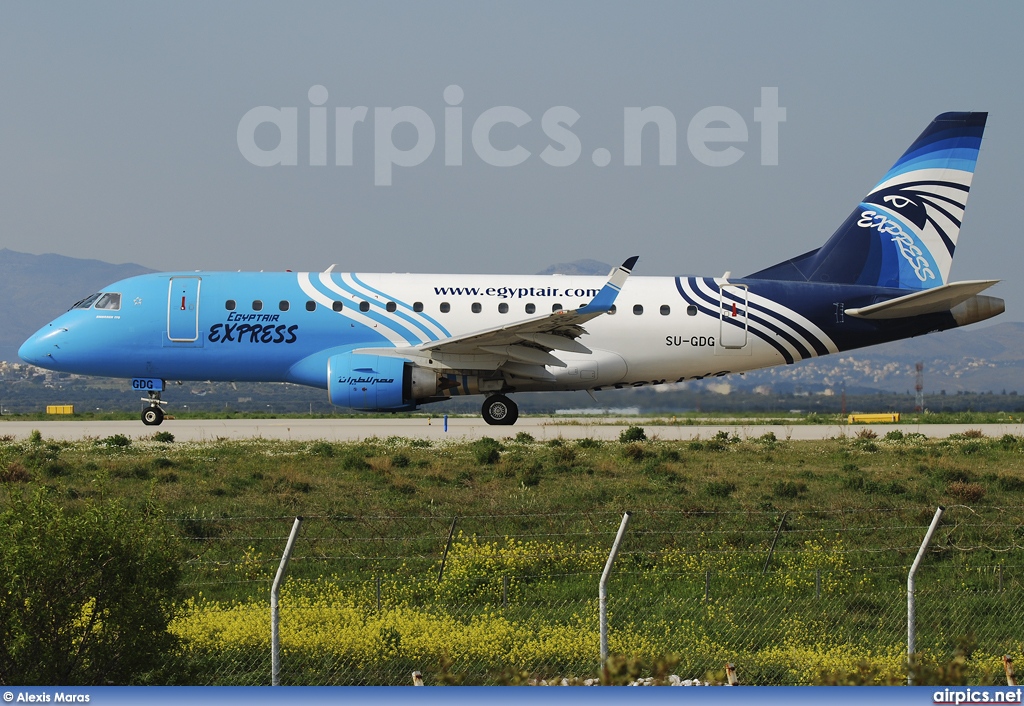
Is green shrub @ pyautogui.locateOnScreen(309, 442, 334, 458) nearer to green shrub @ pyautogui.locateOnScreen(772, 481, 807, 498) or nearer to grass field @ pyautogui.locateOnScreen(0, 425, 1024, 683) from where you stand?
grass field @ pyautogui.locateOnScreen(0, 425, 1024, 683)

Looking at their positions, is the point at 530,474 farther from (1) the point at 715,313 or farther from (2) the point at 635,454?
(1) the point at 715,313

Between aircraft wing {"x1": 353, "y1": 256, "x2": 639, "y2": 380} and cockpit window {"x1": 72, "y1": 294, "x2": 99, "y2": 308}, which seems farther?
cockpit window {"x1": 72, "y1": 294, "x2": 99, "y2": 308}

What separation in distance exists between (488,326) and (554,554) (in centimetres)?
1682

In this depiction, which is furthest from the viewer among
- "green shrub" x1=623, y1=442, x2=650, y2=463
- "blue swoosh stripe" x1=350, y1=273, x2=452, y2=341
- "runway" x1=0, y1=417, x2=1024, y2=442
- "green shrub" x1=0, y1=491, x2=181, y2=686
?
"runway" x1=0, y1=417, x2=1024, y2=442

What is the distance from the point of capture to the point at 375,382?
1156 inches

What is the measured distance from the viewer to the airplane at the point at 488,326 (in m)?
30.2

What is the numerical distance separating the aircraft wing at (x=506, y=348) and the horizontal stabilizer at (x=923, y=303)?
27.5ft

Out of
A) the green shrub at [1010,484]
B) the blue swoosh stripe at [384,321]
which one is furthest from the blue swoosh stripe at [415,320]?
the green shrub at [1010,484]

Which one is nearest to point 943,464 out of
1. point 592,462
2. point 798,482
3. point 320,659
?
point 798,482

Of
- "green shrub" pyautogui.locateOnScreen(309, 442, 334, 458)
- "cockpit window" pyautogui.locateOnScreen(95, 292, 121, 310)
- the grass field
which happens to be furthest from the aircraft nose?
"green shrub" pyautogui.locateOnScreen(309, 442, 334, 458)

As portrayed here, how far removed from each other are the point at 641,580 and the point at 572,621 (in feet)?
8.36

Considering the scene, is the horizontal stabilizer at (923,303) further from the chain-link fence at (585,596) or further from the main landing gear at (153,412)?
the main landing gear at (153,412)

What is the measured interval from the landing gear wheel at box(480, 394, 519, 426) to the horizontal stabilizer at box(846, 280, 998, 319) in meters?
10.3

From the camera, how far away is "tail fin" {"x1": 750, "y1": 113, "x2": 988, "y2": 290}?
34.0 meters
